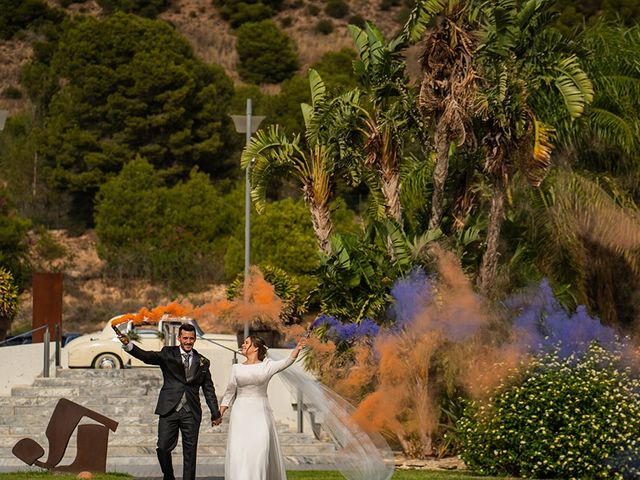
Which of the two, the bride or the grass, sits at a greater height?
the bride

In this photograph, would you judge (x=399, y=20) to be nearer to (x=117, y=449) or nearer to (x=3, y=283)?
(x=3, y=283)

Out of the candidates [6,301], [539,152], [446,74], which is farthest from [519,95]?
[6,301]

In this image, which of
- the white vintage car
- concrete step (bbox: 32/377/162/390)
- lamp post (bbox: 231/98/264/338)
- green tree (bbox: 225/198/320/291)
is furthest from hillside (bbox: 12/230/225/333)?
concrete step (bbox: 32/377/162/390)

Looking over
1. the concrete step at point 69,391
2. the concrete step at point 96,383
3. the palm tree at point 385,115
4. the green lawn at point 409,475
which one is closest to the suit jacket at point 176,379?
the green lawn at point 409,475

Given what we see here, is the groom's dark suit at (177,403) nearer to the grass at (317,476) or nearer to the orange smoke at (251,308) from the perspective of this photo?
the grass at (317,476)

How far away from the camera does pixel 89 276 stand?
60.3 metres

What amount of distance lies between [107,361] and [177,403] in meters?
13.5

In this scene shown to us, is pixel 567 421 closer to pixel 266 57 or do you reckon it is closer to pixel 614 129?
pixel 614 129

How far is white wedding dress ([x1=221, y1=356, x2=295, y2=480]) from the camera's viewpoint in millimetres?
11281

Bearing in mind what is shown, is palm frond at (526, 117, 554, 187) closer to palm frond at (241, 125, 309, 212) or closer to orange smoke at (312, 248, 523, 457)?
orange smoke at (312, 248, 523, 457)

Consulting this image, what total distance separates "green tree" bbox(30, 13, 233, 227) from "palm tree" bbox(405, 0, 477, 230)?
41.7 meters

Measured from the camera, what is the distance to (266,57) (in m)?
82.8

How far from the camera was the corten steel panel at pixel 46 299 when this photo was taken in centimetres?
2997

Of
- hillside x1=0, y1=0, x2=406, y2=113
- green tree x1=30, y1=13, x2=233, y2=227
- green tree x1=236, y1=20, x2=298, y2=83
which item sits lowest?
hillside x1=0, y1=0, x2=406, y2=113
